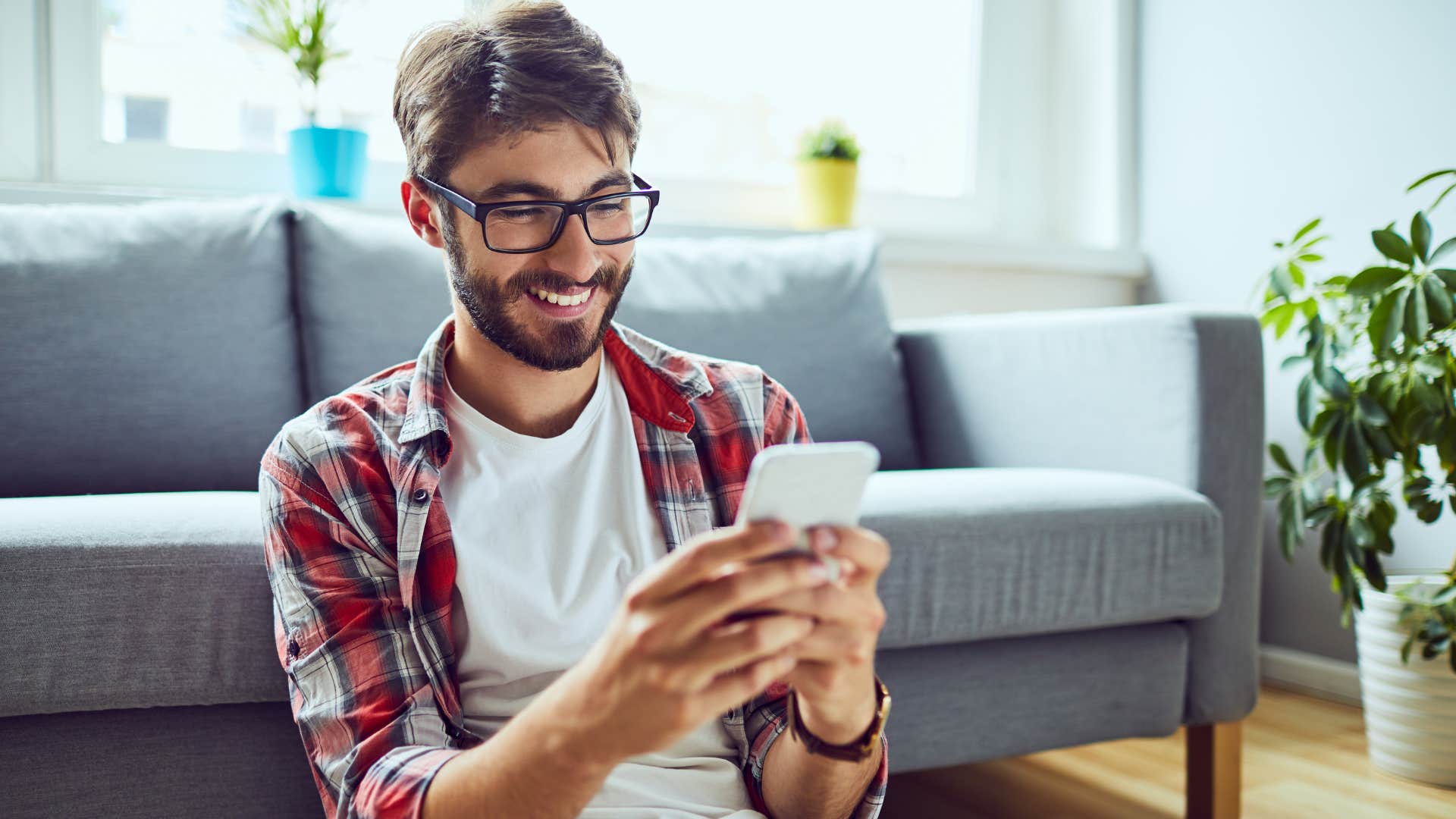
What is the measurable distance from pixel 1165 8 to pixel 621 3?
4.09 feet

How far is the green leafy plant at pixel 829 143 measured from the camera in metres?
2.31

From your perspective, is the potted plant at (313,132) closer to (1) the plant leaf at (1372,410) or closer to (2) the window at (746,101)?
(2) the window at (746,101)

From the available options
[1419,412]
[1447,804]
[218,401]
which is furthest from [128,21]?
[1447,804]

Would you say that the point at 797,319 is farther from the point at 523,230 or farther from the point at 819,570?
the point at 819,570

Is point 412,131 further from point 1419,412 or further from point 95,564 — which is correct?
point 1419,412

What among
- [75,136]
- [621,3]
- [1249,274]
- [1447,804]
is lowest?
[1447,804]

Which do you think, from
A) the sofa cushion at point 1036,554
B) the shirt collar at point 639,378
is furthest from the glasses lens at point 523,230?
the sofa cushion at point 1036,554

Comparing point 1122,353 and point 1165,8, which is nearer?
point 1122,353

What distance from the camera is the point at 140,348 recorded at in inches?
56.4

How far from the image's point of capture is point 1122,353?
161 cm

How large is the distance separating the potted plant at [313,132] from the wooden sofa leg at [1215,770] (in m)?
1.53

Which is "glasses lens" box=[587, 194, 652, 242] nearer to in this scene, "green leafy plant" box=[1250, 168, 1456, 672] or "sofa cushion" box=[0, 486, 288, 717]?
"sofa cushion" box=[0, 486, 288, 717]

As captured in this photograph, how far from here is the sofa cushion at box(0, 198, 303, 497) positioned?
1379mm

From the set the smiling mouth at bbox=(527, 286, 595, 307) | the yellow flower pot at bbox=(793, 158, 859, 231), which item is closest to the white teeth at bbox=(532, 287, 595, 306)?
the smiling mouth at bbox=(527, 286, 595, 307)
